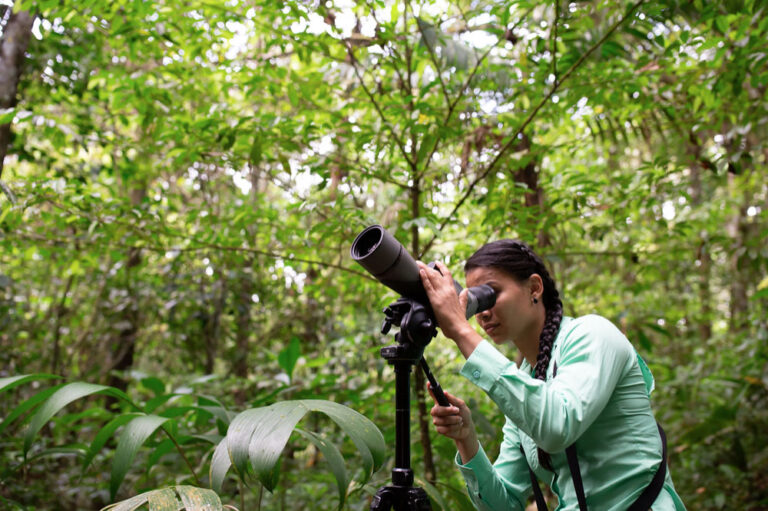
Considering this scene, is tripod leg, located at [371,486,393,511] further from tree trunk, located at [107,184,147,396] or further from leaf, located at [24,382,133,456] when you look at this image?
tree trunk, located at [107,184,147,396]

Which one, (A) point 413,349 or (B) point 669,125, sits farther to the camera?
(B) point 669,125

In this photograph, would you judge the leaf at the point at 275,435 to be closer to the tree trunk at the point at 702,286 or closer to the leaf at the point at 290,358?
the leaf at the point at 290,358

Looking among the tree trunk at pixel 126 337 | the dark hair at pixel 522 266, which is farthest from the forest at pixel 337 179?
the dark hair at pixel 522 266

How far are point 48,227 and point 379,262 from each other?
206 centimetres

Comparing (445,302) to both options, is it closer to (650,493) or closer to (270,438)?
(270,438)

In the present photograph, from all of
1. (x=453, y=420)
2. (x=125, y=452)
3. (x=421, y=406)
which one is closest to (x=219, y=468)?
(x=125, y=452)

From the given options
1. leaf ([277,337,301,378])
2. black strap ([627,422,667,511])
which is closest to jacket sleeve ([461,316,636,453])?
black strap ([627,422,667,511])

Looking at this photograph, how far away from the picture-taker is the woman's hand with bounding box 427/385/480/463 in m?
1.38

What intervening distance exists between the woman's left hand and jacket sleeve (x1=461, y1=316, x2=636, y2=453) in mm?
64

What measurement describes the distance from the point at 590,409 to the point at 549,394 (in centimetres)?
10

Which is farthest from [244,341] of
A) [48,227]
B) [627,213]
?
[627,213]

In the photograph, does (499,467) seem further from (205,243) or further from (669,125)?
(669,125)

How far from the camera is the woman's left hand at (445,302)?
1133 millimetres

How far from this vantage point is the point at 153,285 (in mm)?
4168
